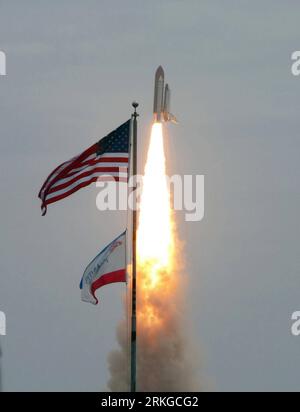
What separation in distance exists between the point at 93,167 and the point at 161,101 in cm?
1817

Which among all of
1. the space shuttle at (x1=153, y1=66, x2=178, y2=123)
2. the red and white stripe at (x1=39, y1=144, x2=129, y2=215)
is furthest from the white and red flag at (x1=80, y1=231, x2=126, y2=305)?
the space shuttle at (x1=153, y1=66, x2=178, y2=123)

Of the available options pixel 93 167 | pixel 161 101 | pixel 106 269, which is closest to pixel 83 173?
pixel 93 167

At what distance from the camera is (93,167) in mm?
124125

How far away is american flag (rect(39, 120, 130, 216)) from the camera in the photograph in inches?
4875

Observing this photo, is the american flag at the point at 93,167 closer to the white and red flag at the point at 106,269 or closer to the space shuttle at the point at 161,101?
the white and red flag at the point at 106,269

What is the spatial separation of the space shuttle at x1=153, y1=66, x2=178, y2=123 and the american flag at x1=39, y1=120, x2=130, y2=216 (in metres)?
16.4

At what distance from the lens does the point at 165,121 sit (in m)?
142

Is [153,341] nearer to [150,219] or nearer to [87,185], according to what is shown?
[150,219]

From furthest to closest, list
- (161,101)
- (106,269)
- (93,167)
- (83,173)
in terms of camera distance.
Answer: (161,101) < (106,269) < (83,173) < (93,167)

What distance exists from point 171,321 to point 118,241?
27392mm

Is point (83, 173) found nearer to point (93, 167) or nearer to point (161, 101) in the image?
point (93, 167)

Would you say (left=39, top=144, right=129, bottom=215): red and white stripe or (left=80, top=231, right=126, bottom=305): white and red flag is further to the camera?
(left=80, top=231, right=126, bottom=305): white and red flag

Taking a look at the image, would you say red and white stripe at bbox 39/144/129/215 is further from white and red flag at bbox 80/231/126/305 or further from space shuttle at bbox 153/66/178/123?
space shuttle at bbox 153/66/178/123
